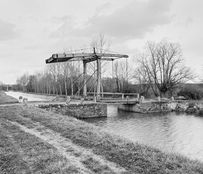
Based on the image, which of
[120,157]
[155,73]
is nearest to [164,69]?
[155,73]

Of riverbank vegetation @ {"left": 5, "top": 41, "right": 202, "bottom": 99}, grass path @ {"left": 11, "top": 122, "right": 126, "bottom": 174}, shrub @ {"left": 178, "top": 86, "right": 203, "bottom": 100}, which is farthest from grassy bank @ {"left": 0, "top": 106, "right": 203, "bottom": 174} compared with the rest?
shrub @ {"left": 178, "top": 86, "right": 203, "bottom": 100}

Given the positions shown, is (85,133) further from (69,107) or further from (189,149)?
(69,107)

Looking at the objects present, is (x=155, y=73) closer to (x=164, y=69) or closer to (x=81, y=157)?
(x=164, y=69)

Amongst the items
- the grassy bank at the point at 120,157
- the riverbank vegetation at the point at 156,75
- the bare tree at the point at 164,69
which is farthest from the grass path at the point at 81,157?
the bare tree at the point at 164,69

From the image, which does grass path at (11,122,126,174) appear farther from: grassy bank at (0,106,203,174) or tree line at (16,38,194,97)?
tree line at (16,38,194,97)

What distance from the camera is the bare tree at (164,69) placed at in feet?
95.3

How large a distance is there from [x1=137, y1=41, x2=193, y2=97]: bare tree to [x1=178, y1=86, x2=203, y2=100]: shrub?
1.42 m

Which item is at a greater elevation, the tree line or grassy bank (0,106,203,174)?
the tree line

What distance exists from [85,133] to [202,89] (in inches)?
1051

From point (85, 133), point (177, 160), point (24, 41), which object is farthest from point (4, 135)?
point (24, 41)

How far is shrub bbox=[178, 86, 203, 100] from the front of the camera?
27.8 metres

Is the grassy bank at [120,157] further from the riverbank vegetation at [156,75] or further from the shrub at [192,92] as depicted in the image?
the shrub at [192,92]

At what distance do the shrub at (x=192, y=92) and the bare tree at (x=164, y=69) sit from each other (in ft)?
4.67

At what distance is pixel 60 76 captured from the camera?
39.9 metres
